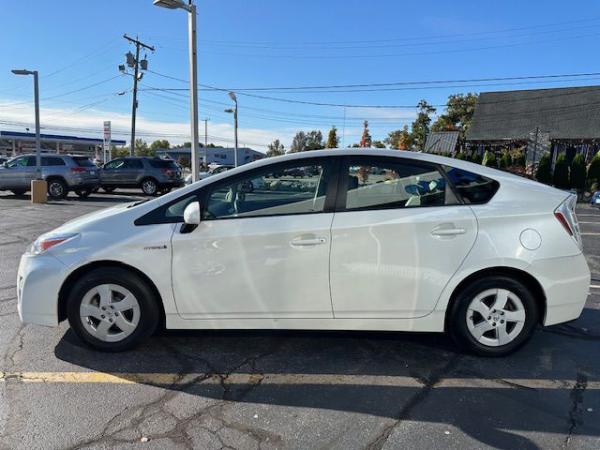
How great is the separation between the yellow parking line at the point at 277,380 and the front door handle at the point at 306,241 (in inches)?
38.1

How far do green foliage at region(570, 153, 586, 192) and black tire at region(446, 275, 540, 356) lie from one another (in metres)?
23.6

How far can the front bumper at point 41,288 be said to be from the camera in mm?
3622

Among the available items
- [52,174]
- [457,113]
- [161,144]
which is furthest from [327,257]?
[161,144]

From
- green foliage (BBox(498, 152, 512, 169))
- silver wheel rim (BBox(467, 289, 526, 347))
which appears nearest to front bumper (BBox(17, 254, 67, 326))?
silver wheel rim (BBox(467, 289, 526, 347))

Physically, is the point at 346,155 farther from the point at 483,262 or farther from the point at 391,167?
the point at 483,262

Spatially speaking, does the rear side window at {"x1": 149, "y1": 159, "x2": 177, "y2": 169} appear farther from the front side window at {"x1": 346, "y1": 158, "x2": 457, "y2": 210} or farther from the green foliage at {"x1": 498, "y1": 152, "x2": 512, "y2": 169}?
the green foliage at {"x1": 498, "y1": 152, "x2": 512, "y2": 169}

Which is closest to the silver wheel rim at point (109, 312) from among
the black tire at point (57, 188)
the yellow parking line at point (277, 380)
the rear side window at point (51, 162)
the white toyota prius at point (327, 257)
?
the white toyota prius at point (327, 257)

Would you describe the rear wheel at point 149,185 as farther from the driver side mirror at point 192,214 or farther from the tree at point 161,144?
the tree at point 161,144

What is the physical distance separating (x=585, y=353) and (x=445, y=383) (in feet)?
4.75

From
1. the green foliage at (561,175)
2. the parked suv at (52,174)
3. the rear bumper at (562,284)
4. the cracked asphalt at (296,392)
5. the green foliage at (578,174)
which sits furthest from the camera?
the green foliage at (561,175)

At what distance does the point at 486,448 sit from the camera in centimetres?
261

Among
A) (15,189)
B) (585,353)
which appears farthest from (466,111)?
(585,353)

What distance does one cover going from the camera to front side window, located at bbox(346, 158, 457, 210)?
3.61m

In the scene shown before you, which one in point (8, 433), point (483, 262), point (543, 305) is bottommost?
point (8, 433)
